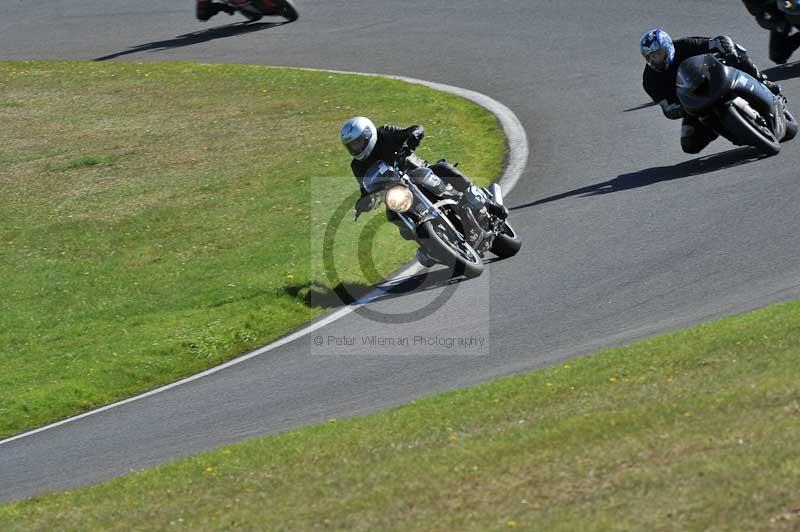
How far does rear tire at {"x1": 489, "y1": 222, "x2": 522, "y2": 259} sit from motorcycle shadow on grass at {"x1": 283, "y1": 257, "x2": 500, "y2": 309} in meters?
0.13

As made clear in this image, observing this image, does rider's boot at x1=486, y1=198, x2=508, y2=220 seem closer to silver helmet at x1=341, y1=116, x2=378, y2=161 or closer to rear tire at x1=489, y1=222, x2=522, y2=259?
rear tire at x1=489, y1=222, x2=522, y2=259

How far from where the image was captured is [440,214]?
12.4m

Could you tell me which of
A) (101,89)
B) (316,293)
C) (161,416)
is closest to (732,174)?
(316,293)

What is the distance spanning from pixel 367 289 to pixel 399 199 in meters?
1.37

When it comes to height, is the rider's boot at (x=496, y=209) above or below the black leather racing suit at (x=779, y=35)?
below

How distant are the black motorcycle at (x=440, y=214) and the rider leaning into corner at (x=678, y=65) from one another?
3.10 meters

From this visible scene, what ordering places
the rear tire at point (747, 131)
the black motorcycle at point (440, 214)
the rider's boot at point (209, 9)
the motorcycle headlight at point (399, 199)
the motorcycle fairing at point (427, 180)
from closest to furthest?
the motorcycle headlight at point (399, 199) < the black motorcycle at point (440, 214) < the motorcycle fairing at point (427, 180) < the rear tire at point (747, 131) < the rider's boot at point (209, 9)

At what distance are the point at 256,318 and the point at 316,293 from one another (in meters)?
0.78

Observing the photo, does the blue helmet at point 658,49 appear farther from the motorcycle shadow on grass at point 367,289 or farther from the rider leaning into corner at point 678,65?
the motorcycle shadow on grass at point 367,289

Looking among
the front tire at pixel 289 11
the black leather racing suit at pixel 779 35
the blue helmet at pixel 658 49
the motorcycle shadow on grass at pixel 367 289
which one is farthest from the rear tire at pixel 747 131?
the front tire at pixel 289 11

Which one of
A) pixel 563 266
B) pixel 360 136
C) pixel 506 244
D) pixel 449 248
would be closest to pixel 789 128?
pixel 506 244

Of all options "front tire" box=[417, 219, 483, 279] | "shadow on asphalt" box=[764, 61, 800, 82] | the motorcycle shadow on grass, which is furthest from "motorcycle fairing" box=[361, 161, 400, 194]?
"shadow on asphalt" box=[764, 61, 800, 82]

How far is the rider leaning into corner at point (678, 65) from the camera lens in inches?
586

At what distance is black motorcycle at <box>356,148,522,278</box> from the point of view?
12.2m
